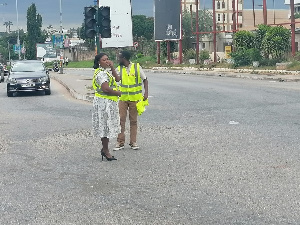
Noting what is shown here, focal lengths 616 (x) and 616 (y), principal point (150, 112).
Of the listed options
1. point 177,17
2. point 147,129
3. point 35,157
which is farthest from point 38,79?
point 177,17

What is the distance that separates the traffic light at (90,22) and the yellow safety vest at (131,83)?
36.1 ft

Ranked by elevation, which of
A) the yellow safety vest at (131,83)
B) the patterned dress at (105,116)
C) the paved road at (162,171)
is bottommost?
the paved road at (162,171)

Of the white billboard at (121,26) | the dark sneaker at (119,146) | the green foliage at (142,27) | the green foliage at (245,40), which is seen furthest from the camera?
the green foliage at (142,27)

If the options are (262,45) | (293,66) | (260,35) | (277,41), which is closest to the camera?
(293,66)

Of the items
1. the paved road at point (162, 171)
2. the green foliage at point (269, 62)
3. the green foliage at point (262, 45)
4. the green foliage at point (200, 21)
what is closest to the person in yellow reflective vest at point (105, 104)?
the paved road at point (162, 171)

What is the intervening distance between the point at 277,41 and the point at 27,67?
64.8ft

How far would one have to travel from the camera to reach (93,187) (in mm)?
7980

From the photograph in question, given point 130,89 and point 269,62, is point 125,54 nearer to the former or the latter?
point 130,89

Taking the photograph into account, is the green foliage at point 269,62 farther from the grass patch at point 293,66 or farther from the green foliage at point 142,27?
the green foliage at point 142,27

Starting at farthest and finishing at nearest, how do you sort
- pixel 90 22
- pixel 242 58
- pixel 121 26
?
pixel 121 26, pixel 242 58, pixel 90 22

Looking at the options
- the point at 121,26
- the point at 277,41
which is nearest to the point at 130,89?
the point at 277,41

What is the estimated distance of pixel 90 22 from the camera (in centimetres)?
2183

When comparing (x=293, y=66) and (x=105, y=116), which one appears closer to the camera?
(x=105, y=116)

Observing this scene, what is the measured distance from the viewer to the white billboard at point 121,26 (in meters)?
56.1
